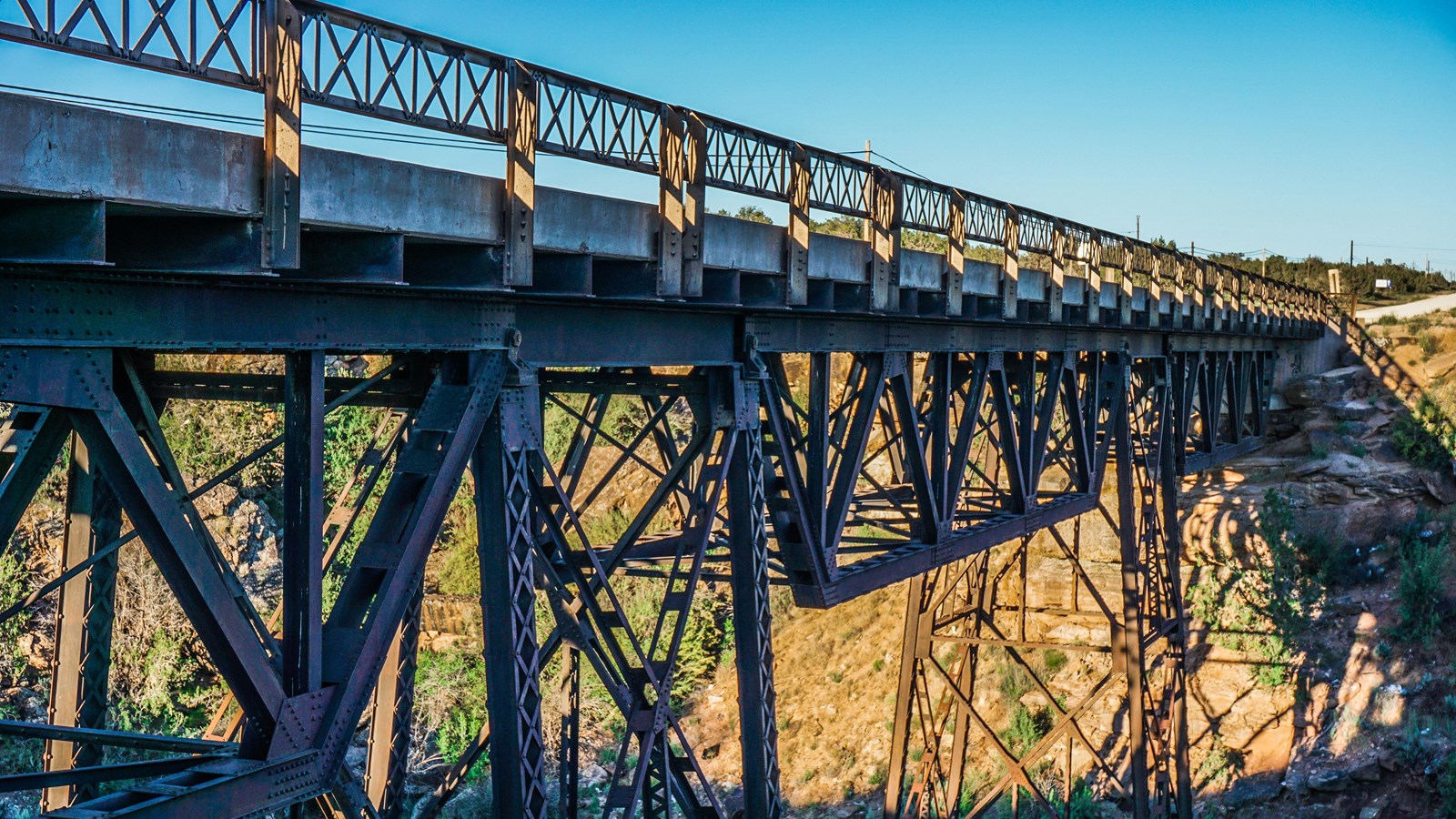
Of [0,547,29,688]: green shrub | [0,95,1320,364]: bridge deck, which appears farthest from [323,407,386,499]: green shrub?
[0,95,1320,364]: bridge deck

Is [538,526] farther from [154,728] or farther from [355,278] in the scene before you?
[154,728]

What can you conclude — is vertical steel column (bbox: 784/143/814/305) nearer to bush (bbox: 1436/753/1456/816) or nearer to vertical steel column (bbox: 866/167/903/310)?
vertical steel column (bbox: 866/167/903/310)

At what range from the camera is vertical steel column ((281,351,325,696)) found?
17.0 ft

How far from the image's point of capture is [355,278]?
5266 mm

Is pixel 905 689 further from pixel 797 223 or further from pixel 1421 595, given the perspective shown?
pixel 1421 595

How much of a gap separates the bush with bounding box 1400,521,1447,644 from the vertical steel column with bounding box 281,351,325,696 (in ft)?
63.1

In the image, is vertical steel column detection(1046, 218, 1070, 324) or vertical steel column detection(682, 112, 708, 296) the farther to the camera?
vertical steel column detection(1046, 218, 1070, 324)

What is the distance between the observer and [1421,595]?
2027cm

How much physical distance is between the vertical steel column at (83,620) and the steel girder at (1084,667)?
960cm

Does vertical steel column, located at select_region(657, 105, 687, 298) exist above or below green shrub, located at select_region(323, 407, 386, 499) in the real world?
above

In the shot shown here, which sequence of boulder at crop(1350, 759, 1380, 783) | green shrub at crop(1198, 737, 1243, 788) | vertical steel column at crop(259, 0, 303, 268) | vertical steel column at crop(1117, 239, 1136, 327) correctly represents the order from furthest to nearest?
green shrub at crop(1198, 737, 1243, 788) → boulder at crop(1350, 759, 1380, 783) → vertical steel column at crop(1117, 239, 1136, 327) → vertical steel column at crop(259, 0, 303, 268)

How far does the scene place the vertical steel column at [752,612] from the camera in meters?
8.43

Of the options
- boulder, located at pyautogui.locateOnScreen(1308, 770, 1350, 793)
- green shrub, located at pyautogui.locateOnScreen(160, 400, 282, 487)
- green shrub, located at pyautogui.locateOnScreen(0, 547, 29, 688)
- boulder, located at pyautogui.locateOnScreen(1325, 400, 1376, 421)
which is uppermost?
boulder, located at pyautogui.locateOnScreen(1325, 400, 1376, 421)

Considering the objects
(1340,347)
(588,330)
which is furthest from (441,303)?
(1340,347)
